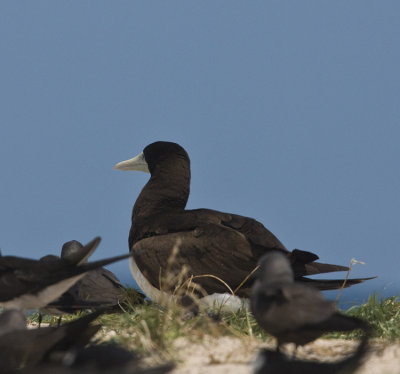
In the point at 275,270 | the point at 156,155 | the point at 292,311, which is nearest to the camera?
the point at 292,311

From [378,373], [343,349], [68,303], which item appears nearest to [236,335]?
[343,349]

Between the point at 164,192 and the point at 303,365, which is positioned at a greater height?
the point at 164,192

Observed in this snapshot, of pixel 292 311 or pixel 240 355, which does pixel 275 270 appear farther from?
pixel 240 355

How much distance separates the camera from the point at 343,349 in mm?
4887

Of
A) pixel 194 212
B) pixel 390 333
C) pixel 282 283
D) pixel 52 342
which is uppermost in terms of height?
pixel 194 212

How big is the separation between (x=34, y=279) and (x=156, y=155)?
332 centimetres

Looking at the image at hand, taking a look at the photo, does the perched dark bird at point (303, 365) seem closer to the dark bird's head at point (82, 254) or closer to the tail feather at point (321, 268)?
the dark bird's head at point (82, 254)

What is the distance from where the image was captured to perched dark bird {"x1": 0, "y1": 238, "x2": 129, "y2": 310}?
491cm

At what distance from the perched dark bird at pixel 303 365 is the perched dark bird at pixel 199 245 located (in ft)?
7.94

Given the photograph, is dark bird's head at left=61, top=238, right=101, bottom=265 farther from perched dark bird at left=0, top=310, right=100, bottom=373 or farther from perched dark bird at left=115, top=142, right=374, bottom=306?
perched dark bird at left=115, top=142, right=374, bottom=306

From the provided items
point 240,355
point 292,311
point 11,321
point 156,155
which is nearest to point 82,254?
point 11,321

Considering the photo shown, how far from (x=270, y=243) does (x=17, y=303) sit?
9.04ft

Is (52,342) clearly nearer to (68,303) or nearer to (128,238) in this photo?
(68,303)

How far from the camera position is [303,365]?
3.83 m
